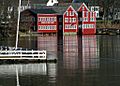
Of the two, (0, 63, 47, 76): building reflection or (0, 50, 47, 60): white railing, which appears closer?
(0, 63, 47, 76): building reflection

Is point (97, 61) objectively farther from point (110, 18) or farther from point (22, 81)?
point (110, 18)

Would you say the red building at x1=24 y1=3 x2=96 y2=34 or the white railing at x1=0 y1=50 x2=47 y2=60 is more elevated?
the red building at x1=24 y1=3 x2=96 y2=34

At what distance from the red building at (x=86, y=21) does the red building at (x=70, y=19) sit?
7.63ft

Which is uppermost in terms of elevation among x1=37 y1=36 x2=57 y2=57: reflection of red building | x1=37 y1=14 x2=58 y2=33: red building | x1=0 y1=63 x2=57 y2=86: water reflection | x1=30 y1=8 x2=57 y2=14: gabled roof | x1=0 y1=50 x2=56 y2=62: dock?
x1=30 y1=8 x2=57 y2=14: gabled roof

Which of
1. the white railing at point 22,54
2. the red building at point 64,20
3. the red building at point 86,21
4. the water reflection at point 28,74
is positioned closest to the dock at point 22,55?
the white railing at point 22,54

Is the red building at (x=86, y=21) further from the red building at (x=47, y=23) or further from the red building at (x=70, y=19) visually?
the red building at (x=47, y=23)

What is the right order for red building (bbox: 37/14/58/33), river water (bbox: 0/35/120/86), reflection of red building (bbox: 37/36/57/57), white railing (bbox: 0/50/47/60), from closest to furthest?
river water (bbox: 0/35/120/86) → white railing (bbox: 0/50/47/60) → reflection of red building (bbox: 37/36/57/57) → red building (bbox: 37/14/58/33)

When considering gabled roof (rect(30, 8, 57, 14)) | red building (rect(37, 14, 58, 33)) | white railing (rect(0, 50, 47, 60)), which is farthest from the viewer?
gabled roof (rect(30, 8, 57, 14))

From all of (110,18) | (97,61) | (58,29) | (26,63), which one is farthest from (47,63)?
(110,18)

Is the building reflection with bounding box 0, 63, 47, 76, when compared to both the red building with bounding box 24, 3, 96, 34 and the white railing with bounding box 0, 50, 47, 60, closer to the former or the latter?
the white railing with bounding box 0, 50, 47, 60

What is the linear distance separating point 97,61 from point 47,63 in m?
5.77

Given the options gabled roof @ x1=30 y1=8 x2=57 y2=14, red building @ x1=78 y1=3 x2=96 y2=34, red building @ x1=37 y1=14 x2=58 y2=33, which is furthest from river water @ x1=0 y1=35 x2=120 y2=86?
gabled roof @ x1=30 y1=8 x2=57 y2=14

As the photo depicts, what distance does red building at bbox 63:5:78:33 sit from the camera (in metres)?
123

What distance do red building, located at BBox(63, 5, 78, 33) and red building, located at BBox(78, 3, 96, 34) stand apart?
91.6 inches
